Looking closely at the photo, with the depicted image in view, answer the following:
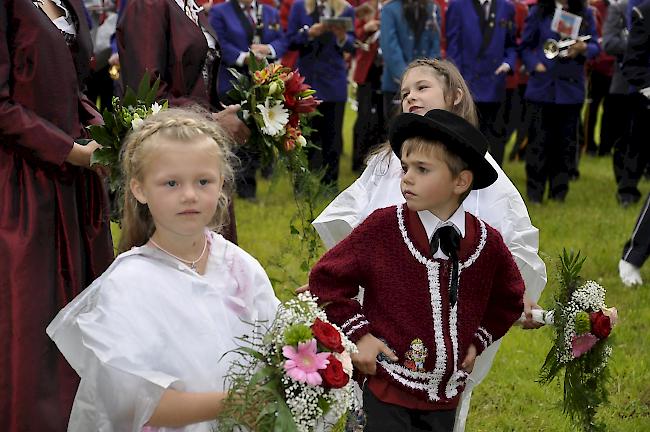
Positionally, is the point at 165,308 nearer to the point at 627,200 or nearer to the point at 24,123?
the point at 24,123

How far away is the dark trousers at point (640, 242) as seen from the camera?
23.5 feet

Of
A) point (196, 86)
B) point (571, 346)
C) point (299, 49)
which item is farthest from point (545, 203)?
point (571, 346)

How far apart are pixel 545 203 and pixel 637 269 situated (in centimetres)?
337

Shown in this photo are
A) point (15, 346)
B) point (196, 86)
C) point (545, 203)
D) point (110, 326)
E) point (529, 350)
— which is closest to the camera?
point (110, 326)

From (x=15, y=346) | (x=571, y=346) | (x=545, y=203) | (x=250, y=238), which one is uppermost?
(x=571, y=346)

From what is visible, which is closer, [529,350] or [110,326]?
[110,326]

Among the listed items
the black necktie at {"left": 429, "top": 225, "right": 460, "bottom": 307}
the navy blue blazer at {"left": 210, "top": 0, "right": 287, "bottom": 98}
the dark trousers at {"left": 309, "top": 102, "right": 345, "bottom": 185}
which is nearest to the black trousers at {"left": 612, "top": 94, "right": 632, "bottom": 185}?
the dark trousers at {"left": 309, "top": 102, "right": 345, "bottom": 185}

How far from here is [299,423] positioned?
98.0 inches

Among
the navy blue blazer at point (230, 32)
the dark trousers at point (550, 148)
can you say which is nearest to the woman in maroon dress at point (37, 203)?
the navy blue blazer at point (230, 32)

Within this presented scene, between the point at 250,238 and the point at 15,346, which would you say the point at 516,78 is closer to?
the point at 250,238

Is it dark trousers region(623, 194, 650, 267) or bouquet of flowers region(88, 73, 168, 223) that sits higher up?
bouquet of flowers region(88, 73, 168, 223)

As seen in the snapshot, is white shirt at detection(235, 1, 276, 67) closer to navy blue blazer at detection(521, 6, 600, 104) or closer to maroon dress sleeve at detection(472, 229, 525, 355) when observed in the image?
navy blue blazer at detection(521, 6, 600, 104)

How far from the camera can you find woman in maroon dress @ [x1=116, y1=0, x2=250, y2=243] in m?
4.31

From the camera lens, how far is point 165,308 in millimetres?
2842
